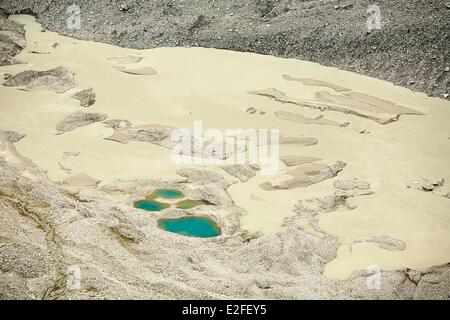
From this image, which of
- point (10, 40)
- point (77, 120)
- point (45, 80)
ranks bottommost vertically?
point (77, 120)

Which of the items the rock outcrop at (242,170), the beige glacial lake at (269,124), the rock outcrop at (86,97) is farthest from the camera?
the rock outcrop at (86,97)

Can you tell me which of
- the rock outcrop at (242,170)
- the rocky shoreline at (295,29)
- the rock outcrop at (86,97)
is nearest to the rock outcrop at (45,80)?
the rock outcrop at (86,97)

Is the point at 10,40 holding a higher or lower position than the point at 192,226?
higher

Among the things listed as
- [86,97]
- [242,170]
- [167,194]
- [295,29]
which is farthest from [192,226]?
[295,29]

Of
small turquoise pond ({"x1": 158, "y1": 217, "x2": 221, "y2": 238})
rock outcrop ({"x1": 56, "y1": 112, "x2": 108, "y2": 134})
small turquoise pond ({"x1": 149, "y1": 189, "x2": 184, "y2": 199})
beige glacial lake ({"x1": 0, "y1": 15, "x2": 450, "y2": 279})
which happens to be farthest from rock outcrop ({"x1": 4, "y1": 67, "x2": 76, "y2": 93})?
small turquoise pond ({"x1": 158, "y1": 217, "x2": 221, "y2": 238})

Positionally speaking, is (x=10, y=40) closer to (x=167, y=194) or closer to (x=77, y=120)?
(x=77, y=120)

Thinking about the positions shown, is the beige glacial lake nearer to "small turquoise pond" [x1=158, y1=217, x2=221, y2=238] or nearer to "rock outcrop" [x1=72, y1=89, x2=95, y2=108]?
"rock outcrop" [x1=72, y1=89, x2=95, y2=108]

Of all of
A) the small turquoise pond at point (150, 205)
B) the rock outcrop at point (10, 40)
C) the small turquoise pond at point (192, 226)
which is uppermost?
the rock outcrop at point (10, 40)

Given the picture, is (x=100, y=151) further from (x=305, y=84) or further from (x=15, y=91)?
(x=305, y=84)

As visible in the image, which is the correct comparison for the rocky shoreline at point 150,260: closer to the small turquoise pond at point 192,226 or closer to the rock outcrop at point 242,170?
the small turquoise pond at point 192,226
